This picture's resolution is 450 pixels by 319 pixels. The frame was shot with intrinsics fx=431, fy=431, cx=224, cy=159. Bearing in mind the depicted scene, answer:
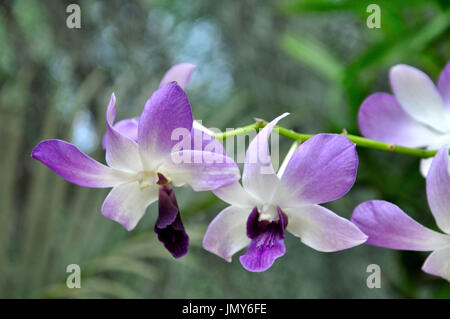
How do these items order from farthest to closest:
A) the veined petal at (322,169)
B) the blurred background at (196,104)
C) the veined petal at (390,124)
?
the blurred background at (196,104), the veined petal at (390,124), the veined petal at (322,169)

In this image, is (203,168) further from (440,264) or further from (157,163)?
(440,264)

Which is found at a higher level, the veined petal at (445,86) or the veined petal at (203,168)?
the veined petal at (445,86)

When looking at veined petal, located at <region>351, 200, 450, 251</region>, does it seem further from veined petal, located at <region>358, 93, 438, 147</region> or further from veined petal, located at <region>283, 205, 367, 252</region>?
veined petal, located at <region>358, 93, 438, 147</region>

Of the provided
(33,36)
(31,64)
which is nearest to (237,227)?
(31,64)

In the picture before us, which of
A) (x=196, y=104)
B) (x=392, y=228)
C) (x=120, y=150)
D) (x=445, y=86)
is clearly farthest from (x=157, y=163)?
(x=196, y=104)

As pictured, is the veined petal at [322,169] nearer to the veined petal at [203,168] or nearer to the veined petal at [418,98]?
the veined petal at [203,168]

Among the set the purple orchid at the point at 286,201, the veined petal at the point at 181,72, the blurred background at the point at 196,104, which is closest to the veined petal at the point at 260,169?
the purple orchid at the point at 286,201
